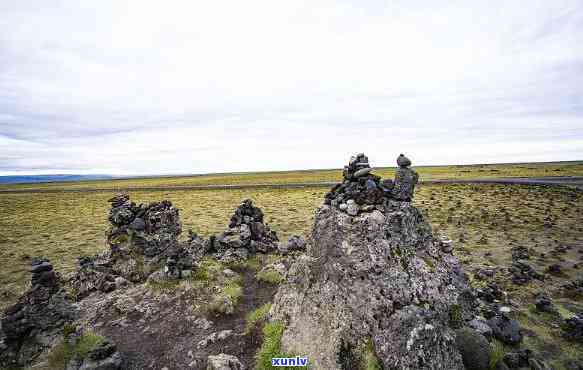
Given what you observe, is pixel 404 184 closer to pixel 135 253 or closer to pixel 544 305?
pixel 544 305

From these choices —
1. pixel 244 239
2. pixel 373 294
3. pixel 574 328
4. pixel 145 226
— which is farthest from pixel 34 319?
pixel 574 328

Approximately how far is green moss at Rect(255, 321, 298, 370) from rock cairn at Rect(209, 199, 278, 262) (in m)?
8.87

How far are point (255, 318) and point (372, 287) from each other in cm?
539

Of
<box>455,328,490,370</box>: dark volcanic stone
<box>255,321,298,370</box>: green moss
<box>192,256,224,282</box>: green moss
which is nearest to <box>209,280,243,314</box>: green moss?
<box>192,256,224,282</box>: green moss

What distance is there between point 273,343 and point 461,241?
21.0 metres

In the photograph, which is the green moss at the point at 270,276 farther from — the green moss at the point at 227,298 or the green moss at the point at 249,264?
the green moss at the point at 249,264

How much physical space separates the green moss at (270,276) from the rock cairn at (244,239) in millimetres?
2840

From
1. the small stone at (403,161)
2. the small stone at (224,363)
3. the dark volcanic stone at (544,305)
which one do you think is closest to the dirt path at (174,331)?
the small stone at (224,363)

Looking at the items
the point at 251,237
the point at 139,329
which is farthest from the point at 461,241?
the point at 139,329

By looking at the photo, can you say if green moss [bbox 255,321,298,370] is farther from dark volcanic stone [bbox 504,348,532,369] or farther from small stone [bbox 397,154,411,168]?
small stone [bbox 397,154,411,168]

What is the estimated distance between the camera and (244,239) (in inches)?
794

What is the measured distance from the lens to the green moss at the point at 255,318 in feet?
37.6

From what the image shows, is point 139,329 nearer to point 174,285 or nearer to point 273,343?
point 174,285

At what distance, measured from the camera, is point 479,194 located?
50281 millimetres
